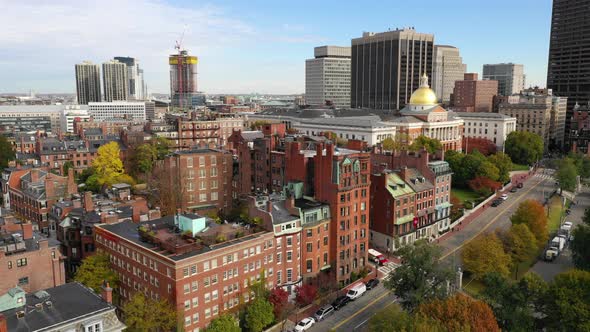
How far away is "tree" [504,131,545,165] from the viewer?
16725 cm

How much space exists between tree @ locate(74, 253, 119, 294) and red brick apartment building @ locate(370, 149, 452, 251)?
4686 cm

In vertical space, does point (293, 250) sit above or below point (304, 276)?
above

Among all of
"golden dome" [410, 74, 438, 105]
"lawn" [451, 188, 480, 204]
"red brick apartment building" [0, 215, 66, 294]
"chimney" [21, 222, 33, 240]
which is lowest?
"lawn" [451, 188, 480, 204]

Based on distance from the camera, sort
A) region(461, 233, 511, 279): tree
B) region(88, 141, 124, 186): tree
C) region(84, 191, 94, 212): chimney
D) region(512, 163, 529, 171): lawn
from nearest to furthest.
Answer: region(461, 233, 511, 279): tree, region(84, 191, 94, 212): chimney, region(88, 141, 124, 186): tree, region(512, 163, 529, 171): lawn

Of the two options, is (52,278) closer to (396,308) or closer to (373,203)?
(396,308)

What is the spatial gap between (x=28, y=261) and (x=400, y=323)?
43552mm

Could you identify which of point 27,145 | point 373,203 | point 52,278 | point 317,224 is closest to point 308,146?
point 373,203

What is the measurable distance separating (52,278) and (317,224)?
35901mm

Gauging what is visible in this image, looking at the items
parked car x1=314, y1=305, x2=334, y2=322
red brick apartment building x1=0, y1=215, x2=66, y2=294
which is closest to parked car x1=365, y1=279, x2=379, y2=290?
parked car x1=314, y1=305, x2=334, y2=322

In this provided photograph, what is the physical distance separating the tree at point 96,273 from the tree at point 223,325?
655 inches

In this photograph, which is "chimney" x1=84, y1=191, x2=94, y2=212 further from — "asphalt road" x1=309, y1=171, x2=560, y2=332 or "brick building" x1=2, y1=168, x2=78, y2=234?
"asphalt road" x1=309, y1=171, x2=560, y2=332

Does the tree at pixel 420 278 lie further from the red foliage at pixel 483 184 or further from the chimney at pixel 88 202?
the red foliage at pixel 483 184

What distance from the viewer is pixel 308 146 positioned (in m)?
94.3

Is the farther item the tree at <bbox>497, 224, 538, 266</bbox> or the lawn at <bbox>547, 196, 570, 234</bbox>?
the lawn at <bbox>547, 196, 570, 234</bbox>
